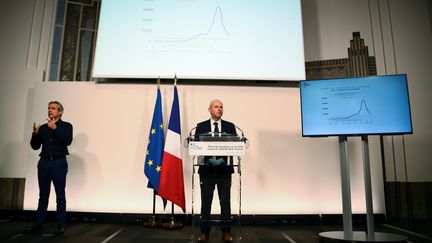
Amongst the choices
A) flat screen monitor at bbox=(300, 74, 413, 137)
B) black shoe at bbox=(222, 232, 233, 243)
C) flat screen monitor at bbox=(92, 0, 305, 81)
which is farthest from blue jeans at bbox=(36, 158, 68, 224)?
flat screen monitor at bbox=(300, 74, 413, 137)

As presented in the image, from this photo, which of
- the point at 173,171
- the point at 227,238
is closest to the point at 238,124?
the point at 173,171

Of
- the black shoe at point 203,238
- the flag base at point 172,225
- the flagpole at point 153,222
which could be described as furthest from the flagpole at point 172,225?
the black shoe at point 203,238

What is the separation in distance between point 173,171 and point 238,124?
3.67ft

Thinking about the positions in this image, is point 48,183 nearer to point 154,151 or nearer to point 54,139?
point 54,139

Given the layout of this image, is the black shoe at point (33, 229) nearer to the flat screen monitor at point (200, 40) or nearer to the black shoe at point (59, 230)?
the black shoe at point (59, 230)

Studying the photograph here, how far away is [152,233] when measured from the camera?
3352 mm

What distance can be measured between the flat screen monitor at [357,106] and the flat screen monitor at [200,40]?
1371 millimetres

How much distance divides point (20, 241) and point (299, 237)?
264 cm

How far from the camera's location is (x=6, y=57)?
453cm

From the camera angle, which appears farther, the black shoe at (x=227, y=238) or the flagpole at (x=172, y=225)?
the flagpole at (x=172, y=225)

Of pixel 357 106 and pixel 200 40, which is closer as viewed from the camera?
pixel 357 106

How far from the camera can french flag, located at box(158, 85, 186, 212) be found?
3.62 metres

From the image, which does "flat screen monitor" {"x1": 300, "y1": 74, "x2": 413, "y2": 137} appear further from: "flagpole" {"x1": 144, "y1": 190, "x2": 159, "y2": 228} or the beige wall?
"flagpole" {"x1": 144, "y1": 190, "x2": 159, "y2": 228}

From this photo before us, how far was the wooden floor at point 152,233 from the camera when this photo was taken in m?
2.98
